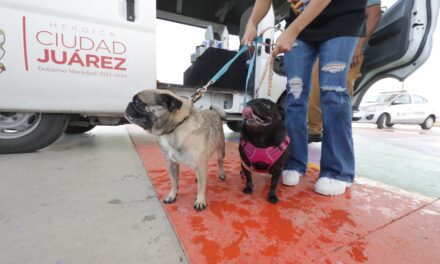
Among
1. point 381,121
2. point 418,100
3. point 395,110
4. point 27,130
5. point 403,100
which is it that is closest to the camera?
point 27,130

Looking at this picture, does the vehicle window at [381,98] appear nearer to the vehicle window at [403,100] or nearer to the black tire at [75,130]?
the vehicle window at [403,100]

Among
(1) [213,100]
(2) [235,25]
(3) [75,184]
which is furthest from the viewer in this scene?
(2) [235,25]

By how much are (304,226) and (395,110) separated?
29.3 feet

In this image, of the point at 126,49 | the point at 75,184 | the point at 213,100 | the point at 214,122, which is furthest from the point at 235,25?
the point at 75,184

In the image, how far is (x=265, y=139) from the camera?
4.03 ft

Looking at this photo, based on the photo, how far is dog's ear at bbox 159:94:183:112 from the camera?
40.6 inches

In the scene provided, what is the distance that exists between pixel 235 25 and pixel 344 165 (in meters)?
3.78

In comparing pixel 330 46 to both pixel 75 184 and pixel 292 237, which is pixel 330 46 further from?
pixel 75 184

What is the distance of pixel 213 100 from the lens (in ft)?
9.60

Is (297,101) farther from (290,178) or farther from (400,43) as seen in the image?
(400,43)

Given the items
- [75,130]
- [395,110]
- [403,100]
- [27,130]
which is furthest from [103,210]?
[403,100]

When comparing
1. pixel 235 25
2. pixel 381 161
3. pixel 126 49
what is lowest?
pixel 381 161

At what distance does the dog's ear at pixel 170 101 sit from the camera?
3.38ft

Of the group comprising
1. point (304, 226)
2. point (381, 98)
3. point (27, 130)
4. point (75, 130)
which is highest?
point (381, 98)
